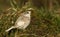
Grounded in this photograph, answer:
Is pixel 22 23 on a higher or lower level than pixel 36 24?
higher

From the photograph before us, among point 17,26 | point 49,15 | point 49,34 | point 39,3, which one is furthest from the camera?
point 39,3

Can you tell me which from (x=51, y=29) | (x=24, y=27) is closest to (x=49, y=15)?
(x=51, y=29)

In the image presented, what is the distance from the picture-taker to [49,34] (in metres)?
6.15

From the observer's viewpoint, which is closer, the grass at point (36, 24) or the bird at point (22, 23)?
the bird at point (22, 23)

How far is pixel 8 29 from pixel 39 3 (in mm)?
5433

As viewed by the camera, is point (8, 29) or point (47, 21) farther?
point (47, 21)

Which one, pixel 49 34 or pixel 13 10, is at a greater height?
pixel 13 10

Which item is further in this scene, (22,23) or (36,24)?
(36,24)

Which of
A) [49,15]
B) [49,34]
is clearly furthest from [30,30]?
[49,15]

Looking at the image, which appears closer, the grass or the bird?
the bird

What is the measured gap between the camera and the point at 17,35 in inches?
225

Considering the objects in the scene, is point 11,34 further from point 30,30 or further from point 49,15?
point 49,15

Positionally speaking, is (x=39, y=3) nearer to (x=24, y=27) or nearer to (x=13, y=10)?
(x=13, y=10)

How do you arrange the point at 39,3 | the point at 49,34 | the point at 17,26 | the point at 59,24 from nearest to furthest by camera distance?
the point at 17,26 < the point at 49,34 < the point at 59,24 < the point at 39,3
